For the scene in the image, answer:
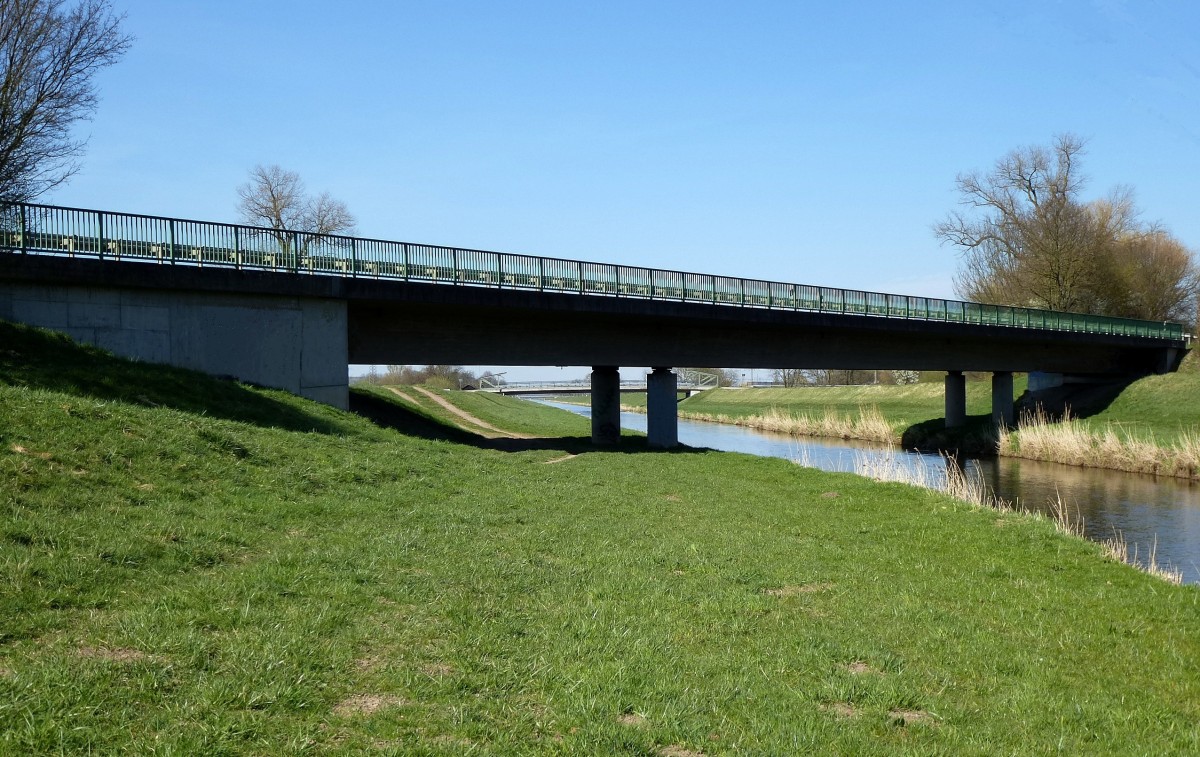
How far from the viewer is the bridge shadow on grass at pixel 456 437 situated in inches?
1206

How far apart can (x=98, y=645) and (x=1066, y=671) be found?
787cm

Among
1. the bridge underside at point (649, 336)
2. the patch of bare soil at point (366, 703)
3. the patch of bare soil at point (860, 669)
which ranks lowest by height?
the patch of bare soil at point (860, 669)

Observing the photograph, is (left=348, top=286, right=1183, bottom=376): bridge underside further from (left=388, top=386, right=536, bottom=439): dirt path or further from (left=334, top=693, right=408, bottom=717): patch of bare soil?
(left=334, top=693, right=408, bottom=717): patch of bare soil

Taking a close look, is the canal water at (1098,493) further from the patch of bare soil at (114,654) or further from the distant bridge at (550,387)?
the distant bridge at (550,387)

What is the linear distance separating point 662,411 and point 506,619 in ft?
91.5

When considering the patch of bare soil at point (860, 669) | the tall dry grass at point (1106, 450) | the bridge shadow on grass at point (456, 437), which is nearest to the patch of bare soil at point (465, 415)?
the bridge shadow on grass at point (456, 437)

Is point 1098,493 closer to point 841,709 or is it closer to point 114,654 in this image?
point 841,709

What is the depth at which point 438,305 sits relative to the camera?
28.8 meters

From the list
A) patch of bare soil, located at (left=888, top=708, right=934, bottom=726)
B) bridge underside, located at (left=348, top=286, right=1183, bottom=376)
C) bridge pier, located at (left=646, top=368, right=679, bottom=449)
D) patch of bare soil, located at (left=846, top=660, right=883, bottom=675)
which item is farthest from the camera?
bridge pier, located at (left=646, top=368, right=679, bottom=449)

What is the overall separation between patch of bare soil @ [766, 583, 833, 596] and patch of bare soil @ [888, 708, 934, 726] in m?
3.32

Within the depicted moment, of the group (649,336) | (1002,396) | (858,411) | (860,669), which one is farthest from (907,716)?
(858,411)

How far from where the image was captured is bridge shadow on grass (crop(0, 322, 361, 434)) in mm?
17938

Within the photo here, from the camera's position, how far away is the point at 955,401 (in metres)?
51.3

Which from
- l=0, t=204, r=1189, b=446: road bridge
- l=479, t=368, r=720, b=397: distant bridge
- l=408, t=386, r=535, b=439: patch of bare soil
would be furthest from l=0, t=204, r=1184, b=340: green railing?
l=479, t=368, r=720, b=397: distant bridge
